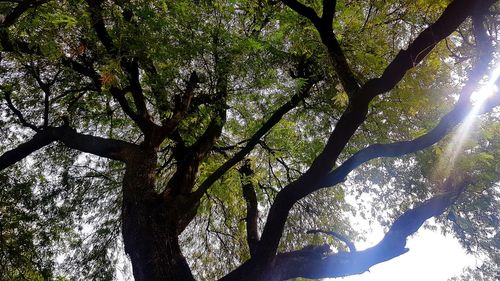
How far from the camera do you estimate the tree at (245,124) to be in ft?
14.1

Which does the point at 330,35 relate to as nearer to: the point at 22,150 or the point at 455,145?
the point at 455,145

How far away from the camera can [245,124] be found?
8766mm

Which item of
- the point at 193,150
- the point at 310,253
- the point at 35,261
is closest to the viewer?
the point at 310,253

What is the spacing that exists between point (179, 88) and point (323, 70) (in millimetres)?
2463

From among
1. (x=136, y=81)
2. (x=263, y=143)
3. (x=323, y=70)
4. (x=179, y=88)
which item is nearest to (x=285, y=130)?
(x=263, y=143)

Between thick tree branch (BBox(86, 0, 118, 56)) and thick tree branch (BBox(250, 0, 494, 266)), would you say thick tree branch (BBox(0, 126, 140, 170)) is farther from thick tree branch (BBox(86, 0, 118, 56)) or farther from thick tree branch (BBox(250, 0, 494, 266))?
thick tree branch (BBox(250, 0, 494, 266))

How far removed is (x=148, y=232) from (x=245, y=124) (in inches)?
178

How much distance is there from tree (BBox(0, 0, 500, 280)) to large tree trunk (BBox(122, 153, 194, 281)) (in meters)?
0.03

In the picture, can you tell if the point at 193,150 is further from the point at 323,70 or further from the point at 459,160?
the point at 459,160

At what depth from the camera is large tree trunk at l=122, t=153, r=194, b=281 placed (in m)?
4.34

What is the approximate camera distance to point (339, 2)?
507cm

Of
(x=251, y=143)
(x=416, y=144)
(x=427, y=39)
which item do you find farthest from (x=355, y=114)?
(x=251, y=143)

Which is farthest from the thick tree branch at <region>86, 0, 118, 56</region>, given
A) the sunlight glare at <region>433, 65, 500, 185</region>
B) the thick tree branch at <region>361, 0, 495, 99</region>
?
the sunlight glare at <region>433, 65, 500, 185</region>

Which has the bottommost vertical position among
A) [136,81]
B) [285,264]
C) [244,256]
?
[285,264]
